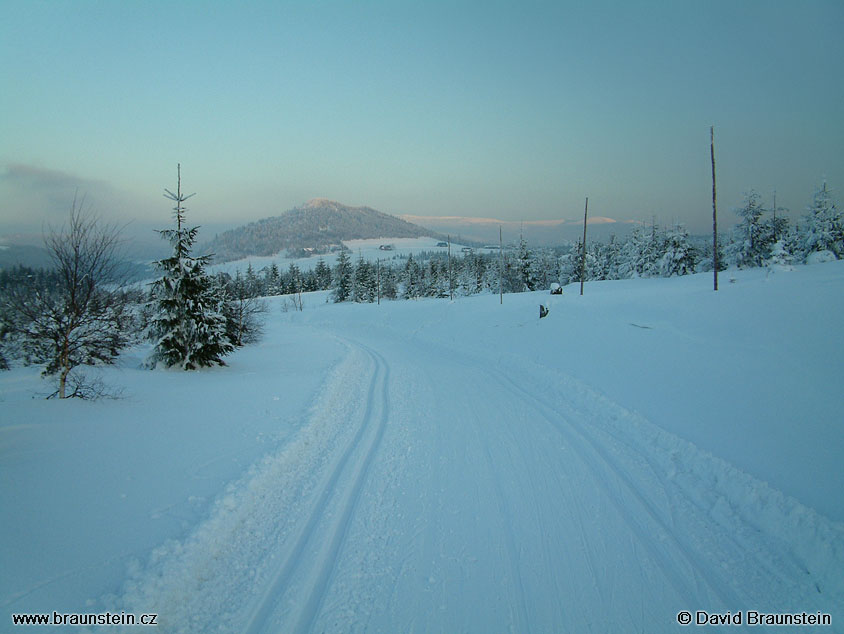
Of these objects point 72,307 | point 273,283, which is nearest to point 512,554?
point 72,307

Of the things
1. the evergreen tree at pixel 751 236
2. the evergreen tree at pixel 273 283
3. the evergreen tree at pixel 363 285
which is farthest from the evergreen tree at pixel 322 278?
the evergreen tree at pixel 751 236

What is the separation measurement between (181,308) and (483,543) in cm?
1262

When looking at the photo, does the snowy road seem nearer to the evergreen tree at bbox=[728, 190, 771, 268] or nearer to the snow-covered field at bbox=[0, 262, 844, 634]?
the snow-covered field at bbox=[0, 262, 844, 634]

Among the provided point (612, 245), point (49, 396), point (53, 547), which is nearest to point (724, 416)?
point (53, 547)

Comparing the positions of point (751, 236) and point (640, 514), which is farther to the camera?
point (751, 236)

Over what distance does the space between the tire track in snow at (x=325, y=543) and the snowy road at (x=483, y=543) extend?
0.07ft

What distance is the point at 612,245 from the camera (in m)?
60.7

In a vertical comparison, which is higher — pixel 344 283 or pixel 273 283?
pixel 273 283

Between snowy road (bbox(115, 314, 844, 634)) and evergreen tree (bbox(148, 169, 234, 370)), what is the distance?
823 centimetres

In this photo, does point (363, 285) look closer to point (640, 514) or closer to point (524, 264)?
point (524, 264)

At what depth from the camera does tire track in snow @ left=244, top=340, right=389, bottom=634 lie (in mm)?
3090

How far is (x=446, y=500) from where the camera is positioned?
470cm

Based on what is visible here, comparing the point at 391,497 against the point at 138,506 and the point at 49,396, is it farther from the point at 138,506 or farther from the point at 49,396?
the point at 49,396

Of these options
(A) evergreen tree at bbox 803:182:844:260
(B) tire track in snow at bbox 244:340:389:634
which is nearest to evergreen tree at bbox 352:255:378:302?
(A) evergreen tree at bbox 803:182:844:260
